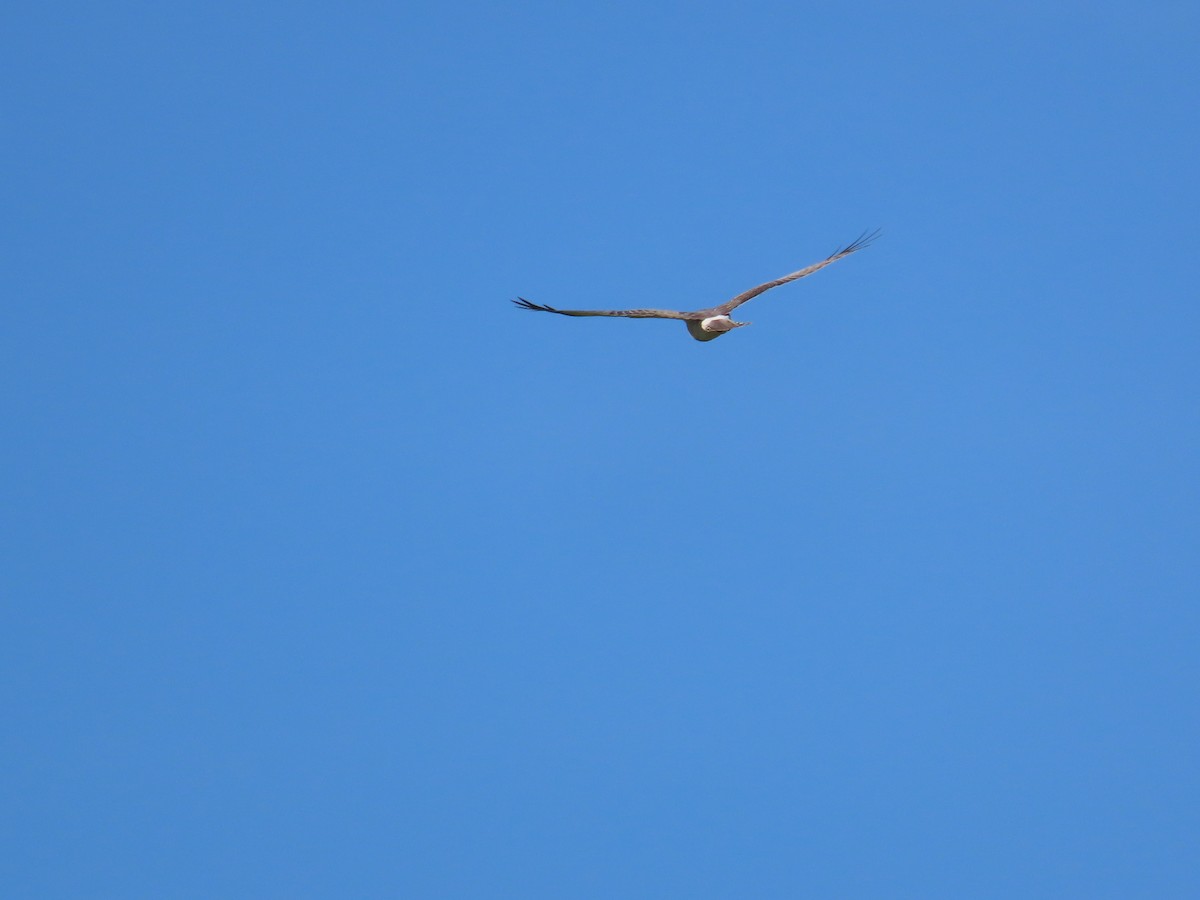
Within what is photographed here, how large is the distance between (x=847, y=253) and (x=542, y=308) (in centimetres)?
1204

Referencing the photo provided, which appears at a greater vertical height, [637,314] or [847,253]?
[847,253]

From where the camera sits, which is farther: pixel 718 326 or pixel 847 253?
pixel 847 253

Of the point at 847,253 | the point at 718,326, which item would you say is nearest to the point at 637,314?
the point at 718,326

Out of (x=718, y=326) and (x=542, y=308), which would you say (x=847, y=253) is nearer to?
(x=718, y=326)

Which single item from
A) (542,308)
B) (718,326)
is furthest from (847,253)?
(542,308)

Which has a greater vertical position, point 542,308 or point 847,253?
Result: point 847,253

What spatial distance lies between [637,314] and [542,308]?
312 cm

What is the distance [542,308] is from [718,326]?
5.69m

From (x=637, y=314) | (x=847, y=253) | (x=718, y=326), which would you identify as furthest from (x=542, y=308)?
(x=847, y=253)

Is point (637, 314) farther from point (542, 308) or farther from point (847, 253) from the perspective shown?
point (847, 253)

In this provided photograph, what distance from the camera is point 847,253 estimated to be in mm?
42125

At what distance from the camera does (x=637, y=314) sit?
36.1 meters

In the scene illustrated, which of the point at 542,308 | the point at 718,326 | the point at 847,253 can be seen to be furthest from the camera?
the point at 847,253

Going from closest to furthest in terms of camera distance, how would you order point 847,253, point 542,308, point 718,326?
point 542,308 < point 718,326 < point 847,253
